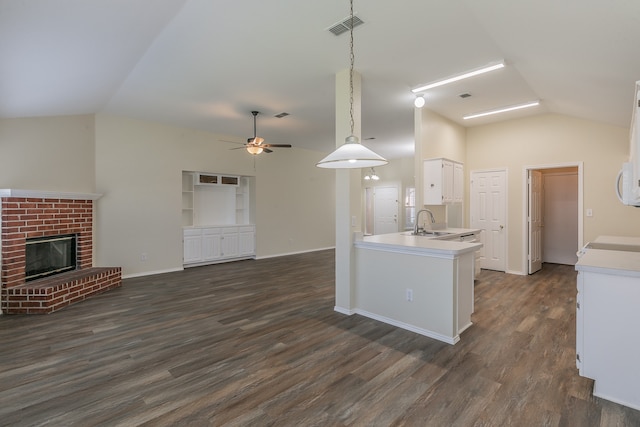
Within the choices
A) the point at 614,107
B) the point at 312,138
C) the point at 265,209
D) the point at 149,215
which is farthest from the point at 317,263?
the point at 614,107

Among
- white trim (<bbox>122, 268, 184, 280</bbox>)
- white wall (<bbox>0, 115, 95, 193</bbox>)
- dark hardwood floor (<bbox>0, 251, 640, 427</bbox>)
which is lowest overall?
dark hardwood floor (<bbox>0, 251, 640, 427</bbox>)

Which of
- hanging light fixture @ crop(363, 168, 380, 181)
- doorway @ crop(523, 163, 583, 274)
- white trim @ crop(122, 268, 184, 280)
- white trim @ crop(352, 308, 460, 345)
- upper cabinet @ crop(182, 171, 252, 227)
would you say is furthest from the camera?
hanging light fixture @ crop(363, 168, 380, 181)

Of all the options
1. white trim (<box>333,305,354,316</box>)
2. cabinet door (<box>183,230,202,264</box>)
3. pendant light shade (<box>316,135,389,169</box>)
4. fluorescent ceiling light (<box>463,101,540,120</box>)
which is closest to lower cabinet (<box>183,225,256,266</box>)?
cabinet door (<box>183,230,202,264</box>)

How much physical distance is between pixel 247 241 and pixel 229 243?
493 millimetres

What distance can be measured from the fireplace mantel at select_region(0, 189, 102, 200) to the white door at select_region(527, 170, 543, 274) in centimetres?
784

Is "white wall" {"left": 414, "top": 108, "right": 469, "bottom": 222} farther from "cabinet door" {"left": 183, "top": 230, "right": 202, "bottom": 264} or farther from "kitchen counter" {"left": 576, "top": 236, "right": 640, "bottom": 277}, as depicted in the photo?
"cabinet door" {"left": 183, "top": 230, "right": 202, "bottom": 264}

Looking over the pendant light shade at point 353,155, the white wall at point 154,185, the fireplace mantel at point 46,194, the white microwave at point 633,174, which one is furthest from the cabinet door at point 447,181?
the fireplace mantel at point 46,194

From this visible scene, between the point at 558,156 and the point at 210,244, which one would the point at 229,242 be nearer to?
the point at 210,244

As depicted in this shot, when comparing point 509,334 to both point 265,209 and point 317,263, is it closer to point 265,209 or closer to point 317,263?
point 317,263

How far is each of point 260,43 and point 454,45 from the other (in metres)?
2.02

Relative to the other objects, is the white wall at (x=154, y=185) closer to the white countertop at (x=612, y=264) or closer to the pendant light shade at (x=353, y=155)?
the pendant light shade at (x=353, y=155)

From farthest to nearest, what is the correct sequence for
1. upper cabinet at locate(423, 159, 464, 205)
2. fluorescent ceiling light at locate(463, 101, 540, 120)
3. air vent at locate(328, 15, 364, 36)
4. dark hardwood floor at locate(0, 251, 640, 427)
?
upper cabinet at locate(423, 159, 464, 205) → fluorescent ceiling light at locate(463, 101, 540, 120) → air vent at locate(328, 15, 364, 36) → dark hardwood floor at locate(0, 251, 640, 427)

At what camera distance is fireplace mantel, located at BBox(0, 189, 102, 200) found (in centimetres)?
377

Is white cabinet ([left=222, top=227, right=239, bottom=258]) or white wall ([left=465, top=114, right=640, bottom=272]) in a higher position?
white wall ([left=465, top=114, right=640, bottom=272])
